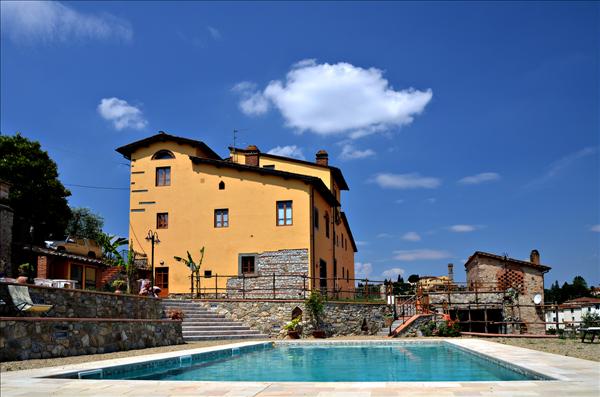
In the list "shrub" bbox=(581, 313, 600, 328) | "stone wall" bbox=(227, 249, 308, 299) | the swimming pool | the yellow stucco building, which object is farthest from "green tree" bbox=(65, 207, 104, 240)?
"shrub" bbox=(581, 313, 600, 328)

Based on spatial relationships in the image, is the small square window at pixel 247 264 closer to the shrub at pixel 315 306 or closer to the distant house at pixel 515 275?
the shrub at pixel 315 306

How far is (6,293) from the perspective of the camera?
11320 millimetres

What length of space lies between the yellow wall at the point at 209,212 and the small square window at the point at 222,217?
0.22 metres

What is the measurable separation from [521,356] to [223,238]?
17.2m

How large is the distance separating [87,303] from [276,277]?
12.3 meters

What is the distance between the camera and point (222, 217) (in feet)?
88.6

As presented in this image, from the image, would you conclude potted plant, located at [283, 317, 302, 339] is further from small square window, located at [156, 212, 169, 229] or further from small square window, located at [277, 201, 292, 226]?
small square window, located at [156, 212, 169, 229]

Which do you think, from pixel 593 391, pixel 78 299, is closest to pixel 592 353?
pixel 593 391

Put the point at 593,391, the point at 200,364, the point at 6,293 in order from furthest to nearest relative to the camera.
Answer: the point at 200,364 → the point at 6,293 → the point at 593,391

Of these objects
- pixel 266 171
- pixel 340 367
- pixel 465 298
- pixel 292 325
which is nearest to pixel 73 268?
pixel 266 171

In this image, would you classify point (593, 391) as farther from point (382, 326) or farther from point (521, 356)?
point (382, 326)

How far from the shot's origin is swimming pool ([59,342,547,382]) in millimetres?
9784

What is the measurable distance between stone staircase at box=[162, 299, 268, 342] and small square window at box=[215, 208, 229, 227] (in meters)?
5.04

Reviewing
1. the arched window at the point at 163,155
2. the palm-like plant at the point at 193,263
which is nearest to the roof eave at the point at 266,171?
the arched window at the point at 163,155
